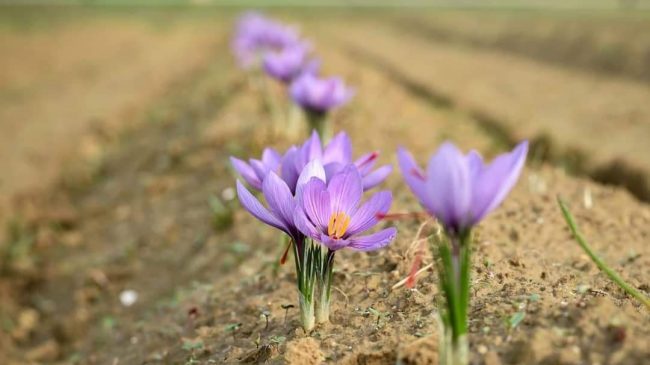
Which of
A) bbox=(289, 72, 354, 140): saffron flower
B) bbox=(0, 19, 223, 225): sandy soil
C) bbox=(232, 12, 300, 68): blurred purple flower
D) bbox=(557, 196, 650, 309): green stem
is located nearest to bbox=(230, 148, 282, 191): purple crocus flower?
bbox=(557, 196, 650, 309): green stem

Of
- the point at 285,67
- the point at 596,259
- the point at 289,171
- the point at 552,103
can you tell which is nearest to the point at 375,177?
the point at 289,171

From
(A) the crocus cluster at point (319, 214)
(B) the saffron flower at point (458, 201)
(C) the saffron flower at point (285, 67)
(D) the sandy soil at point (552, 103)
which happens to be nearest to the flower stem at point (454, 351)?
(B) the saffron flower at point (458, 201)

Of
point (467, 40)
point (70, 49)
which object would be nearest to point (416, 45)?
point (467, 40)

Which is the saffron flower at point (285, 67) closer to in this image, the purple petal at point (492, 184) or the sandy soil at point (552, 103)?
the sandy soil at point (552, 103)

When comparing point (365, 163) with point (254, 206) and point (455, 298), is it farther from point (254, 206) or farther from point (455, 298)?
point (455, 298)

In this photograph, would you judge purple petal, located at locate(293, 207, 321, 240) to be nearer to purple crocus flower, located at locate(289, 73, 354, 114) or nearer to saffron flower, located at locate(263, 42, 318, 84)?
purple crocus flower, located at locate(289, 73, 354, 114)

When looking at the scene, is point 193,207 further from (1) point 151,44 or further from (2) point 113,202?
(1) point 151,44
